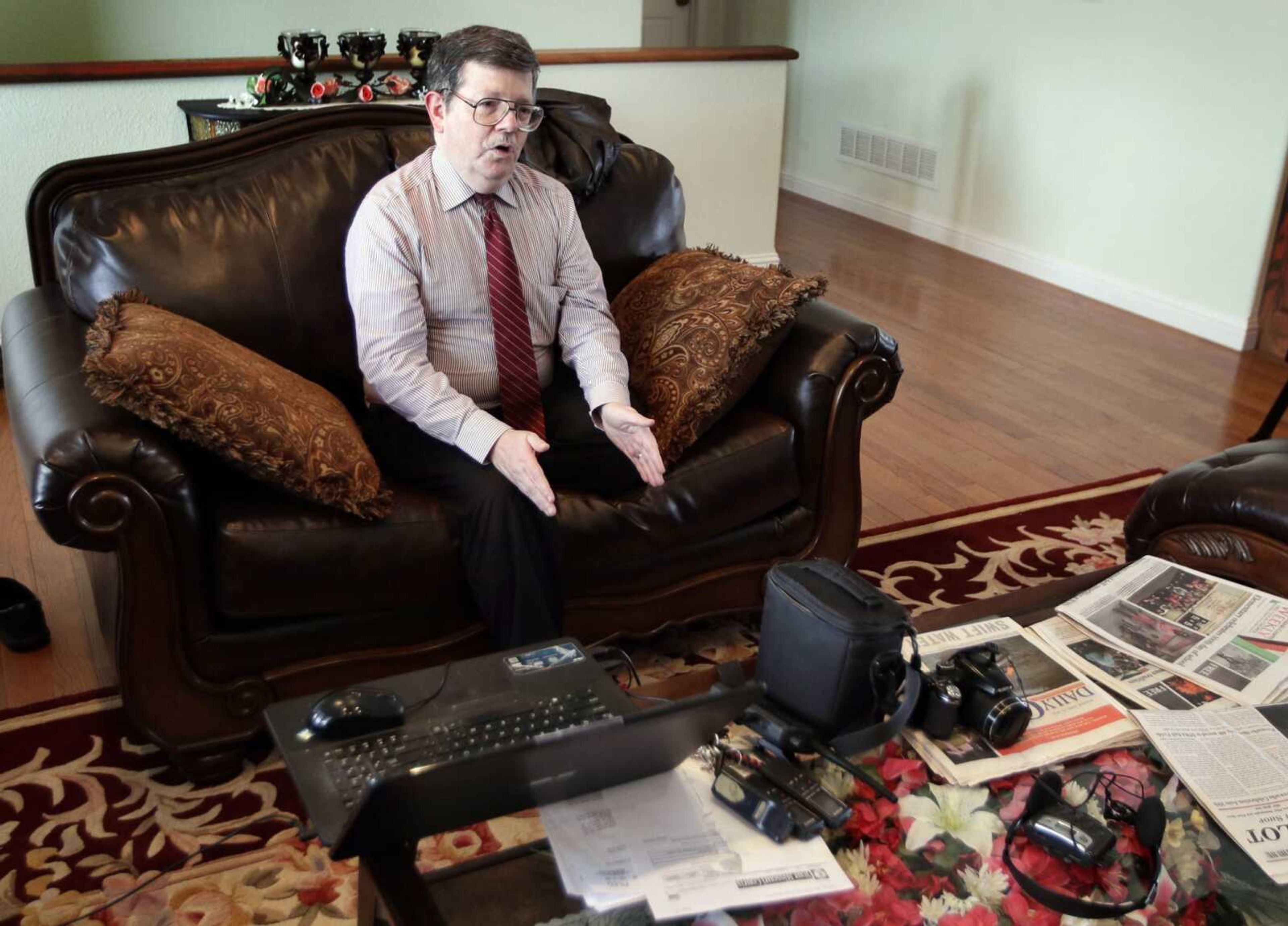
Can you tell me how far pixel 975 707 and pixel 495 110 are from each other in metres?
1.18

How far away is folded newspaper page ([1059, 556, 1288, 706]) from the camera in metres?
1.54

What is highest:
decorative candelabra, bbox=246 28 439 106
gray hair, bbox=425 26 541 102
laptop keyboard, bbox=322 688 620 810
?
gray hair, bbox=425 26 541 102

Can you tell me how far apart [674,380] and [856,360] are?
1.12 ft

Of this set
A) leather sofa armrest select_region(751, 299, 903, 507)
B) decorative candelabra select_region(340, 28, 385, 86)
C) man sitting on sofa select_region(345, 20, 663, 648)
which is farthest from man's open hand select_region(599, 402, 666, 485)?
decorative candelabra select_region(340, 28, 385, 86)

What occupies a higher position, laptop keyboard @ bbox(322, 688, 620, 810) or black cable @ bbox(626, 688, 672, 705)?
→ laptop keyboard @ bbox(322, 688, 620, 810)

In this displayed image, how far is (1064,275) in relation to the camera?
186 inches

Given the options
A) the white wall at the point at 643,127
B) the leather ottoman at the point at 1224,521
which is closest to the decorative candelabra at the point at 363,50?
the white wall at the point at 643,127

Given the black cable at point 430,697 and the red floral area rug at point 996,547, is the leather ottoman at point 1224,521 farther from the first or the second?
the black cable at point 430,697

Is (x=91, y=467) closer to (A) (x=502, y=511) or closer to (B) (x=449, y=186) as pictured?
(A) (x=502, y=511)

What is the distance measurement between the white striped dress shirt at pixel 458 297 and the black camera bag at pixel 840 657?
0.68 meters

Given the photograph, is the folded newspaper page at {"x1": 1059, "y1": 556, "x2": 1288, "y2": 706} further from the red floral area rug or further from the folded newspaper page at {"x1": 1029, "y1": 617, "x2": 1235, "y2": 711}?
the red floral area rug

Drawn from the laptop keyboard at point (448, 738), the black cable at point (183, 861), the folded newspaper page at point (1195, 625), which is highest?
the laptop keyboard at point (448, 738)

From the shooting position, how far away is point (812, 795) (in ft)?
4.10

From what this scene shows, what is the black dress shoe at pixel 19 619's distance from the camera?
2.18 m
